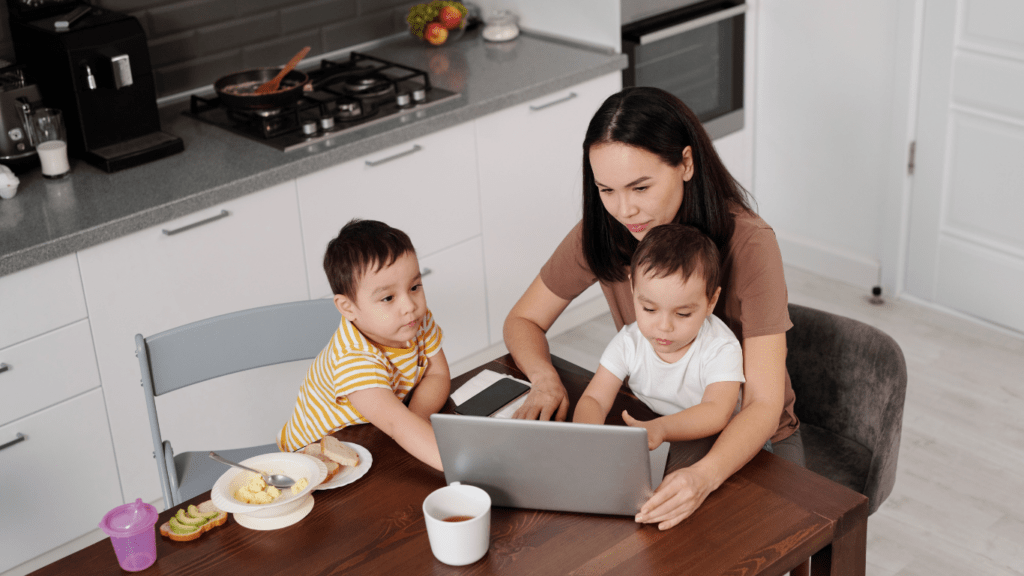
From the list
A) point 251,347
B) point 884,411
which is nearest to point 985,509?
point 884,411

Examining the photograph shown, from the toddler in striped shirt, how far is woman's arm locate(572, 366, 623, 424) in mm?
250

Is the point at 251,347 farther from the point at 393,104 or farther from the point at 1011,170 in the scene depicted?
the point at 1011,170

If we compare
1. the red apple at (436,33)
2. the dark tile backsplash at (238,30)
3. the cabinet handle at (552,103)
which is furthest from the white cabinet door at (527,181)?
the dark tile backsplash at (238,30)

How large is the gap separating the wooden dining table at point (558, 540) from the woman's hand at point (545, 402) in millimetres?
224

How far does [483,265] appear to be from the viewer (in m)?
3.13

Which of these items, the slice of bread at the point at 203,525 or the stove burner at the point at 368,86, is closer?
the slice of bread at the point at 203,525

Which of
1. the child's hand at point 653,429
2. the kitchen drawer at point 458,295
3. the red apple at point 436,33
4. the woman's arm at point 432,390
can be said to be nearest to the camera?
the child's hand at point 653,429

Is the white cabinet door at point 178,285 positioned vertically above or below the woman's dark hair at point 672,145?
below

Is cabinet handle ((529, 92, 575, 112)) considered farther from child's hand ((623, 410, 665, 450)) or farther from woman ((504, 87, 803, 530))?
child's hand ((623, 410, 665, 450))

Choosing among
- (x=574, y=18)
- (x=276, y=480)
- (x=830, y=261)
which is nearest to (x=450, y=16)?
(x=574, y=18)

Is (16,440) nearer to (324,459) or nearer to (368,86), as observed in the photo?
(324,459)

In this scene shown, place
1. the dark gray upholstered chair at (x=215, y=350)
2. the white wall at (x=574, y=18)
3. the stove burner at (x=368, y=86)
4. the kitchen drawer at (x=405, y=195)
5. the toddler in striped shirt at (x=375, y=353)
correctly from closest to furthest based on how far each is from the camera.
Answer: the toddler in striped shirt at (x=375, y=353)
the dark gray upholstered chair at (x=215, y=350)
the kitchen drawer at (x=405, y=195)
the stove burner at (x=368, y=86)
the white wall at (x=574, y=18)

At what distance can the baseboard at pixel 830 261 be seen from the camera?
3.66 m

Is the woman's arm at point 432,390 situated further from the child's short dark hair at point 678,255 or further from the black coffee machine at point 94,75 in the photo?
the black coffee machine at point 94,75
